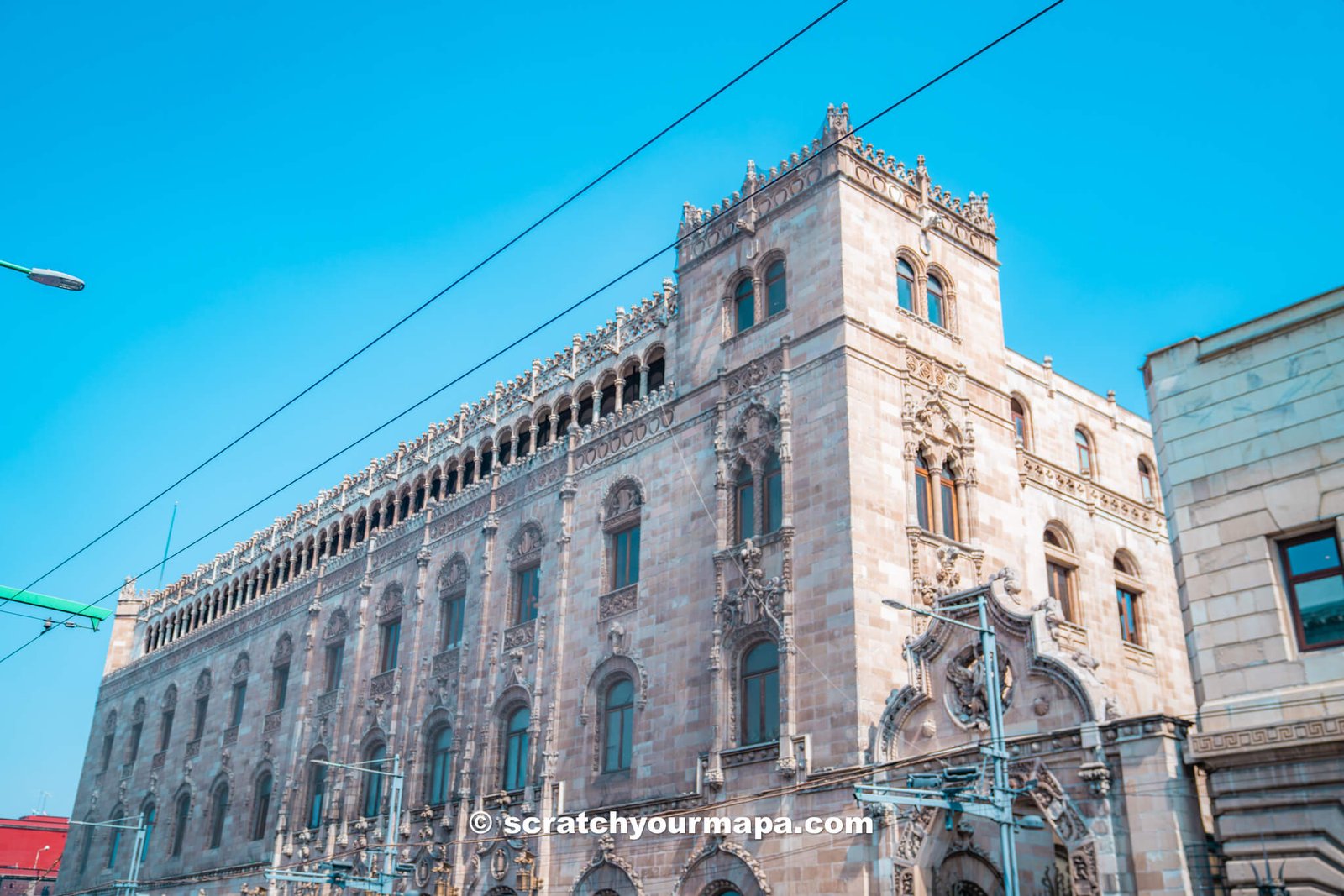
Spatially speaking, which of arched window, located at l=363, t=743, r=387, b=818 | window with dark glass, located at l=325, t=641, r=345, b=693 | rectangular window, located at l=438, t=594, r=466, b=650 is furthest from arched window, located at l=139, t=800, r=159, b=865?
rectangular window, located at l=438, t=594, r=466, b=650

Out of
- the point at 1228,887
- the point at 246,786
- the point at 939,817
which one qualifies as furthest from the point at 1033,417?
the point at 246,786

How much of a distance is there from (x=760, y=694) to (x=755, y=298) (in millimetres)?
10001

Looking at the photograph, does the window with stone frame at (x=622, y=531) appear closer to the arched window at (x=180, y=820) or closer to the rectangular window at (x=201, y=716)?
the arched window at (x=180, y=820)

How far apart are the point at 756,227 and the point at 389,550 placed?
19.4 metres

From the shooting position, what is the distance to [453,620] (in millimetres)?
39562

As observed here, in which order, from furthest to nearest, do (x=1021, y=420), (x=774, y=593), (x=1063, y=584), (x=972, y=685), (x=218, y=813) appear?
(x=218, y=813) → (x=1021, y=420) → (x=1063, y=584) → (x=774, y=593) → (x=972, y=685)

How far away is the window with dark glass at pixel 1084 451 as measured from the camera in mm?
37062

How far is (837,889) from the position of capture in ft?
78.1

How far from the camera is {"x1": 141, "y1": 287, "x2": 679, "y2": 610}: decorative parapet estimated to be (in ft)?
119

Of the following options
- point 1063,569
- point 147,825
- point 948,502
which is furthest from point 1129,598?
point 147,825

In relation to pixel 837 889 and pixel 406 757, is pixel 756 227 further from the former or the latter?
pixel 406 757

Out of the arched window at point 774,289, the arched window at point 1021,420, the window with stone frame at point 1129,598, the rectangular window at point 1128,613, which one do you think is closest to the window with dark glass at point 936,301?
the arched window at point 774,289

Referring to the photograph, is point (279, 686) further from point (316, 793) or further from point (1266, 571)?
point (1266, 571)

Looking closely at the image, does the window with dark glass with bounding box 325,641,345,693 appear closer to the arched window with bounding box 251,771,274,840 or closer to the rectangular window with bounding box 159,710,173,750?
the arched window with bounding box 251,771,274,840
